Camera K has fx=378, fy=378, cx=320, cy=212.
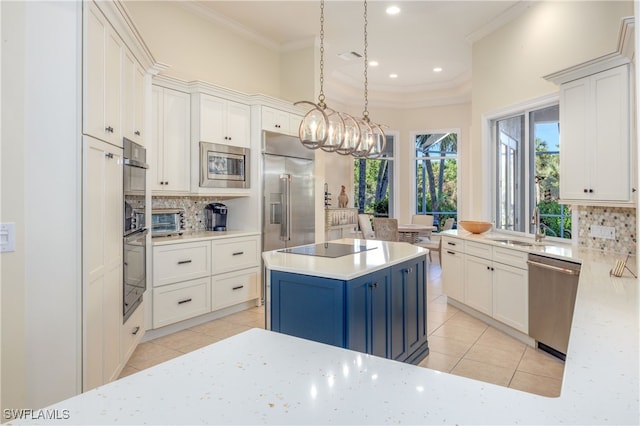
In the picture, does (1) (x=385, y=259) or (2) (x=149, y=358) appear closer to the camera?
(1) (x=385, y=259)

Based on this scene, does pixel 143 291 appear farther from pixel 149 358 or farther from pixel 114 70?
pixel 114 70

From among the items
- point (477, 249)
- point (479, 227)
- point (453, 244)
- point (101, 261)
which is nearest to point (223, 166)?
point (101, 261)

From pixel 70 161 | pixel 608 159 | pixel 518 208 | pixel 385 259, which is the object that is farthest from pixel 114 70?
pixel 518 208

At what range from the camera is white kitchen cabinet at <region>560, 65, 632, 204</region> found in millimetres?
2713

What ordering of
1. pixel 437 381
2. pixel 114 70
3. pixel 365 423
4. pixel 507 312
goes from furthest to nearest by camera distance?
pixel 507 312, pixel 114 70, pixel 437 381, pixel 365 423

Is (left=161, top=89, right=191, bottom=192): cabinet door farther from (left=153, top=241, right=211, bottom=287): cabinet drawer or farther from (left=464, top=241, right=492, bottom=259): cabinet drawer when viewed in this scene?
(left=464, top=241, right=492, bottom=259): cabinet drawer

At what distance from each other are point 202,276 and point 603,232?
372 cm

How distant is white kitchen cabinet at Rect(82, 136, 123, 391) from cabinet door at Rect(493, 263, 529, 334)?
10.9ft

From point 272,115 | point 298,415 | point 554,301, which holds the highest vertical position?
point 272,115

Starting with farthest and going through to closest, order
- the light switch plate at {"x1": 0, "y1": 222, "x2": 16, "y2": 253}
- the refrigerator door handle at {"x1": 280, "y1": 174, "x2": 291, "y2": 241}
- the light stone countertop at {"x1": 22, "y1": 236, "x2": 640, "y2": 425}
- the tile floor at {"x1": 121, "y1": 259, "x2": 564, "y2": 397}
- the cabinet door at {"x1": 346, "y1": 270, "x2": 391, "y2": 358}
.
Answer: the refrigerator door handle at {"x1": 280, "y1": 174, "x2": 291, "y2": 241}, the tile floor at {"x1": 121, "y1": 259, "x2": 564, "y2": 397}, the cabinet door at {"x1": 346, "y1": 270, "x2": 391, "y2": 358}, the light switch plate at {"x1": 0, "y1": 222, "x2": 16, "y2": 253}, the light stone countertop at {"x1": 22, "y1": 236, "x2": 640, "y2": 425}

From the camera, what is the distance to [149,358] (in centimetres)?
316

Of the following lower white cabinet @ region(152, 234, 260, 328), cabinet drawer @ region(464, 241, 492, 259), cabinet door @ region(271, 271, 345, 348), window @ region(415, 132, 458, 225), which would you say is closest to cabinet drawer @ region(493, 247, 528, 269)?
cabinet drawer @ region(464, 241, 492, 259)

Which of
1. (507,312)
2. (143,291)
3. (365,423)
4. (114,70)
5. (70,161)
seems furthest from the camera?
(507,312)

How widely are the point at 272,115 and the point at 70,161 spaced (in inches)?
118
